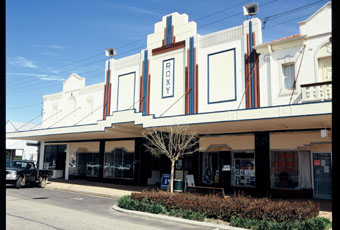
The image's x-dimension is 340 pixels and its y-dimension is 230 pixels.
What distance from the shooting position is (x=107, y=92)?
27.2m

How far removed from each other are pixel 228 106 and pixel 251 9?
604 centimetres

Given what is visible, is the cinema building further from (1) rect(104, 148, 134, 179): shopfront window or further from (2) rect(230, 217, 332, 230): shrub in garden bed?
(2) rect(230, 217, 332, 230): shrub in garden bed

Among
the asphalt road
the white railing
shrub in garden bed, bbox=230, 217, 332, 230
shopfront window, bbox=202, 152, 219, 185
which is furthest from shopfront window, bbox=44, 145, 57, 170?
shrub in garden bed, bbox=230, 217, 332, 230

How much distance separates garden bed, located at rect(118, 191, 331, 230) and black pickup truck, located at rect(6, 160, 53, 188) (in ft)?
36.3

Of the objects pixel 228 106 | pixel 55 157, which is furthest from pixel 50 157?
pixel 228 106

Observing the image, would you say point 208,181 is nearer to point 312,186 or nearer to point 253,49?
point 312,186

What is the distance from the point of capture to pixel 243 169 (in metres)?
18.8

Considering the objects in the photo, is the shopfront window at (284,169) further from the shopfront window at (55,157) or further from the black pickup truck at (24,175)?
the shopfront window at (55,157)

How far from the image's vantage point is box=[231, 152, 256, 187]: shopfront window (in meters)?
18.3

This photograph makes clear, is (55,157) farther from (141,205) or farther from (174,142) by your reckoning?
(141,205)

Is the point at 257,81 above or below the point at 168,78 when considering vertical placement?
below

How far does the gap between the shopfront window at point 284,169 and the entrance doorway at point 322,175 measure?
981 millimetres

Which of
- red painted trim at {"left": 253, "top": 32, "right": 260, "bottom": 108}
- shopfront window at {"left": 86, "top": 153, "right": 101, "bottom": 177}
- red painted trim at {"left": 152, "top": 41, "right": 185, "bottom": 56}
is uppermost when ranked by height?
red painted trim at {"left": 152, "top": 41, "right": 185, "bottom": 56}
